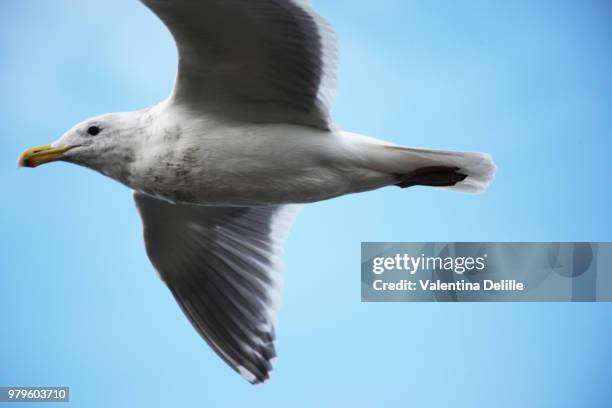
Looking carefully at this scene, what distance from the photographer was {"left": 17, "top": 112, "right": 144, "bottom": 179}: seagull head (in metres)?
2.62

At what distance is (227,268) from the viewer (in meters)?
3.15

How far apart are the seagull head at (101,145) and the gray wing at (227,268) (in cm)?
40

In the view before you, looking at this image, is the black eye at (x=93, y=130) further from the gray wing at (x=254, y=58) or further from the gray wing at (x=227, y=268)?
the gray wing at (x=227, y=268)

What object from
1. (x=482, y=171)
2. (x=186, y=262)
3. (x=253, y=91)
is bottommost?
(x=186, y=262)

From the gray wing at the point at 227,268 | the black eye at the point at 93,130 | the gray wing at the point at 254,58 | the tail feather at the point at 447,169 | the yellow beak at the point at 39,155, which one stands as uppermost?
the gray wing at the point at 254,58

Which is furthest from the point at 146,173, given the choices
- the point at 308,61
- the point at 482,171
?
the point at 482,171

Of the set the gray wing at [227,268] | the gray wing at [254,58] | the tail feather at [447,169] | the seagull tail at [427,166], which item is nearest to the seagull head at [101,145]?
the gray wing at [254,58]

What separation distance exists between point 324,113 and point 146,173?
1.75ft

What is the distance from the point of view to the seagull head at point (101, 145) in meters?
2.62

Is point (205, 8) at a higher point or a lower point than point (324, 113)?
higher

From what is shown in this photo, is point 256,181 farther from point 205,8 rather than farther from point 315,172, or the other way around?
point 205,8

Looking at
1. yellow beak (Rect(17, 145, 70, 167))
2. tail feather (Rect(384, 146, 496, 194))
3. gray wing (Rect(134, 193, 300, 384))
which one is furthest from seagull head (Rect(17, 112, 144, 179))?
tail feather (Rect(384, 146, 496, 194))

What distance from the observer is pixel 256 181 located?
259 centimetres

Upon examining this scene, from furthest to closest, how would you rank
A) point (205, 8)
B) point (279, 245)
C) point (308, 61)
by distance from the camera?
point (279, 245), point (308, 61), point (205, 8)
